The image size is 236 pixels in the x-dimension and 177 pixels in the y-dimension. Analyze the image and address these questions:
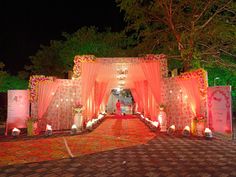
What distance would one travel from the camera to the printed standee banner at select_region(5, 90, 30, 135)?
10742 millimetres

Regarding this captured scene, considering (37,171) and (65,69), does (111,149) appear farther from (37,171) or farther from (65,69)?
(65,69)

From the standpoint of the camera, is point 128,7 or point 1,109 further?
point 1,109

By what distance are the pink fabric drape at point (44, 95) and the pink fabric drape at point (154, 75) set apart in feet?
12.6

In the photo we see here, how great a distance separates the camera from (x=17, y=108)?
1077cm

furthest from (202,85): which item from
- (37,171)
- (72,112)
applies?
(37,171)

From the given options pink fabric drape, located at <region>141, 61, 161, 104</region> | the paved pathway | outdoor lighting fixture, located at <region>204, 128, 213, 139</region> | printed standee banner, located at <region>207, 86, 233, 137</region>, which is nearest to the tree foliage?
pink fabric drape, located at <region>141, 61, 161, 104</region>

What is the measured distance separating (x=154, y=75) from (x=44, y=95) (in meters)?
4.43

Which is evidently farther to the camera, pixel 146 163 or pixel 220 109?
pixel 220 109

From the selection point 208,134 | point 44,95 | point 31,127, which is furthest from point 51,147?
point 208,134

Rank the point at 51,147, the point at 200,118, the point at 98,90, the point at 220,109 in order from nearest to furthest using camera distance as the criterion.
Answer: the point at 51,147, the point at 220,109, the point at 200,118, the point at 98,90

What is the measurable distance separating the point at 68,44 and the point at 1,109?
6973 millimetres

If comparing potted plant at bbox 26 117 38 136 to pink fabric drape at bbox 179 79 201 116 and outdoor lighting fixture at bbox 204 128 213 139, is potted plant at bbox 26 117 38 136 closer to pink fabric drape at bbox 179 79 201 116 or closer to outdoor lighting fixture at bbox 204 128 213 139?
pink fabric drape at bbox 179 79 201 116

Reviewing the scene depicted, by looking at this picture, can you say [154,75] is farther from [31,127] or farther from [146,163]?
[146,163]

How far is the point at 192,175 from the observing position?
15.3 feet
